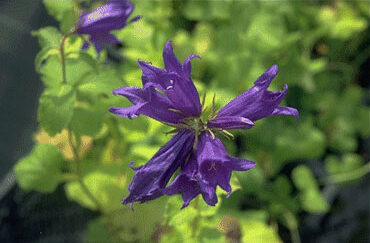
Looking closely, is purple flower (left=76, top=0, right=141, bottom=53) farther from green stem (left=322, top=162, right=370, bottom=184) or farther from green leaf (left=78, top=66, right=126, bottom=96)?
green stem (left=322, top=162, right=370, bottom=184)

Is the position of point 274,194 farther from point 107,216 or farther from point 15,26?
point 15,26

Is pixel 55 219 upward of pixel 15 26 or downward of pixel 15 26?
downward

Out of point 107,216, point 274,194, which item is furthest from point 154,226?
point 274,194

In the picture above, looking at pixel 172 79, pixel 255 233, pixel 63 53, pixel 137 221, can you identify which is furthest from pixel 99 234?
pixel 172 79

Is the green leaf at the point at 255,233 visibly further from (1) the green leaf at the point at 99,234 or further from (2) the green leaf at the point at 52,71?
(2) the green leaf at the point at 52,71

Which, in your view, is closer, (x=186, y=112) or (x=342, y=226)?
(x=186, y=112)
